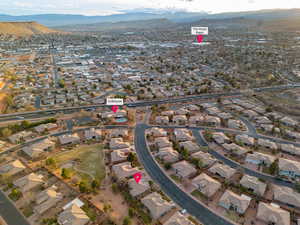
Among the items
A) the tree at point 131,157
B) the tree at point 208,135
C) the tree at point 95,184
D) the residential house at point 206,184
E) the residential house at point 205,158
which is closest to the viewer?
the residential house at point 206,184

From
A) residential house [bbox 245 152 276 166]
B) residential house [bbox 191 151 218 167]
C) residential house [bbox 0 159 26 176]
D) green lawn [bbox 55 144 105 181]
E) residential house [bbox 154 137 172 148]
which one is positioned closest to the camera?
residential house [bbox 0 159 26 176]

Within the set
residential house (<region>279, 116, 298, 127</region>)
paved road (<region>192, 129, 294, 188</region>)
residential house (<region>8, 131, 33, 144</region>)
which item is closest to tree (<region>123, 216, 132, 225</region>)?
paved road (<region>192, 129, 294, 188</region>)

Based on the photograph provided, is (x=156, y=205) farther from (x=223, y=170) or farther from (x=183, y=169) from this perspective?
(x=223, y=170)

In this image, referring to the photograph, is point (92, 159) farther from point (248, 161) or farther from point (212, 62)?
point (212, 62)

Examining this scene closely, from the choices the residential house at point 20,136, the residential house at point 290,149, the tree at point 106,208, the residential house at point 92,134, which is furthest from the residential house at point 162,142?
the residential house at point 20,136

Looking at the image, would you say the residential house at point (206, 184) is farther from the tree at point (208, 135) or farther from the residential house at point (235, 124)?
the residential house at point (235, 124)

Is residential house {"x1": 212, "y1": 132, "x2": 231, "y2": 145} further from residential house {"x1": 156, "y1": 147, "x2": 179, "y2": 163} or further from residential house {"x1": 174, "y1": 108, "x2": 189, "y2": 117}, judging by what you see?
residential house {"x1": 174, "y1": 108, "x2": 189, "y2": 117}
